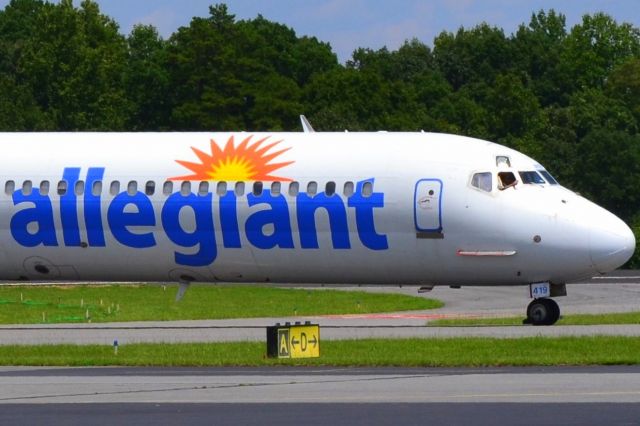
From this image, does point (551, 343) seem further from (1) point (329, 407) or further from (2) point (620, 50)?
(2) point (620, 50)

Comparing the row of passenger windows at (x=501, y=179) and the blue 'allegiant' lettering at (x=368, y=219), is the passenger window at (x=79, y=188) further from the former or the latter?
the row of passenger windows at (x=501, y=179)

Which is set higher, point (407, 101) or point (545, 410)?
point (407, 101)

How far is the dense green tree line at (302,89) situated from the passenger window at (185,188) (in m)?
53.6

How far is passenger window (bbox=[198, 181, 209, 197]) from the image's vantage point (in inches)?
1705

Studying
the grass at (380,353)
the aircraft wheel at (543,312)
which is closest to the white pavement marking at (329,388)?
the grass at (380,353)

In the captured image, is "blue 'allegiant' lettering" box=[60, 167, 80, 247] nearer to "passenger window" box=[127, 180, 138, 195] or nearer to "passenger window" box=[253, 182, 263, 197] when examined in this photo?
"passenger window" box=[127, 180, 138, 195]

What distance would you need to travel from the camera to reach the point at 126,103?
126000 millimetres

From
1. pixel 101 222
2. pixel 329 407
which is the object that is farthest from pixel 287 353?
pixel 101 222

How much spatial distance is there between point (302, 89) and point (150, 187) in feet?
293

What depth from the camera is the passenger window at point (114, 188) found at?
143 feet

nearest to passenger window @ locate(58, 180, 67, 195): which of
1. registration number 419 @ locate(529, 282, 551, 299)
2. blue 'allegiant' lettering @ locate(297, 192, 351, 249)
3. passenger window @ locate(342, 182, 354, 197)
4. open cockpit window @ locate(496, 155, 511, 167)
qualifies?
blue 'allegiant' lettering @ locate(297, 192, 351, 249)

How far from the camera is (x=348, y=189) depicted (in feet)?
140

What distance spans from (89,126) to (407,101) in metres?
23.9

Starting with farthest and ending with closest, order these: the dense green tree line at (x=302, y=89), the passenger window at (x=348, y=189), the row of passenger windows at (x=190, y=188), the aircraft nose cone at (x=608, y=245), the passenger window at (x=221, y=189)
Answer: the dense green tree line at (x=302, y=89)
the passenger window at (x=221, y=189)
the row of passenger windows at (x=190, y=188)
the passenger window at (x=348, y=189)
the aircraft nose cone at (x=608, y=245)
